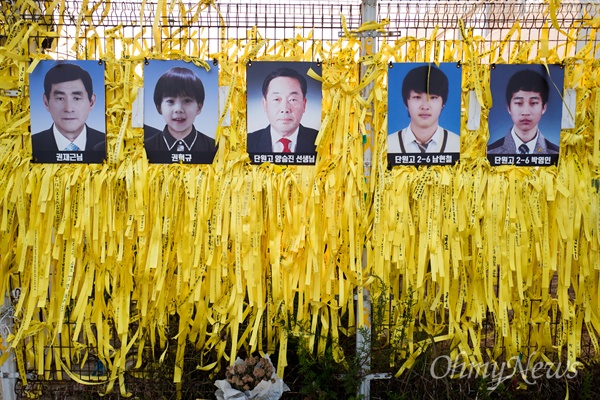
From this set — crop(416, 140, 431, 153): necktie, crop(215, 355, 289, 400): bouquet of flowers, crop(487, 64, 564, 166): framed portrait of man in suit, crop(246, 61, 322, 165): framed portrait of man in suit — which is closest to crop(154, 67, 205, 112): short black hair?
crop(246, 61, 322, 165): framed portrait of man in suit

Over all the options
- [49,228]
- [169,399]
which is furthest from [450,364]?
[49,228]

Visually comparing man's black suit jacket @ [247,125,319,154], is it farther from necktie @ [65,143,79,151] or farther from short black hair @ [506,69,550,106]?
short black hair @ [506,69,550,106]

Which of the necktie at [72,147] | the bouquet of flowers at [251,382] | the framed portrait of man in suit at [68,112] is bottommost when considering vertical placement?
the bouquet of flowers at [251,382]

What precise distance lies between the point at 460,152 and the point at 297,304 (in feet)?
4.19

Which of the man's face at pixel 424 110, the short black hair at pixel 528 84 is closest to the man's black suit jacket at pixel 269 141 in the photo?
the man's face at pixel 424 110

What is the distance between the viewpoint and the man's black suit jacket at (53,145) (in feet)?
9.18

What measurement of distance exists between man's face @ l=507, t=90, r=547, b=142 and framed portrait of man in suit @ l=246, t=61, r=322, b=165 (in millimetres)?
1073

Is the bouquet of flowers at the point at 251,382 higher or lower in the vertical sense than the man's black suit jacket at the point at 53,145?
lower

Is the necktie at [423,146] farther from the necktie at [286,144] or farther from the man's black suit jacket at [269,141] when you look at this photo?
the necktie at [286,144]

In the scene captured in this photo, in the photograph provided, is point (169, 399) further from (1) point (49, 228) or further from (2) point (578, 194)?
(2) point (578, 194)

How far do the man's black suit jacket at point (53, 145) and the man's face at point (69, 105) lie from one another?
0.21 ft

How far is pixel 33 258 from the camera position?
280cm

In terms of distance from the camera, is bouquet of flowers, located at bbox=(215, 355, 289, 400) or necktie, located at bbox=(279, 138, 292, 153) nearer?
bouquet of flowers, located at bbox=(215, 355, 289, 400)

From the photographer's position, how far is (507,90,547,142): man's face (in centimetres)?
282
